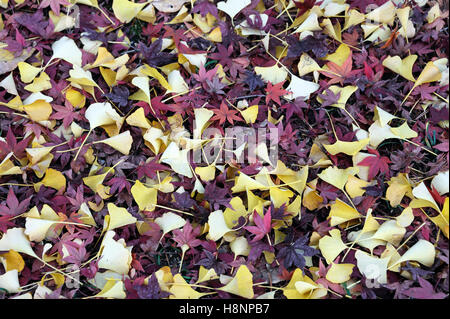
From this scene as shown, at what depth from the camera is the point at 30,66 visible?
3.51ft

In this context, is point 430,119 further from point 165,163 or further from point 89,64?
point 89,64

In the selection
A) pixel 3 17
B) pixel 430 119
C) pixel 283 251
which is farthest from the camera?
pixel 3 17

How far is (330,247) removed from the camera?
921 millimetres

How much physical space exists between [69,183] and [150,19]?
1.48ft

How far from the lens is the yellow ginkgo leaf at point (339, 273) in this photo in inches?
35.6

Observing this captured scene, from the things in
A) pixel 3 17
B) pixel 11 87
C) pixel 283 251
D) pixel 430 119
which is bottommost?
pixel 283 251

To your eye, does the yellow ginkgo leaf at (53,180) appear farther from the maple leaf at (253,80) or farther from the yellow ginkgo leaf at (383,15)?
the yellow ginkgo leaf at (383,15)

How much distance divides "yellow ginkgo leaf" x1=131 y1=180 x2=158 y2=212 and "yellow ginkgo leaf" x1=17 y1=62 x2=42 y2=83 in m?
0.38

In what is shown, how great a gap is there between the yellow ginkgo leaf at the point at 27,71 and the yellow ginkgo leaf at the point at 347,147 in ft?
2.33

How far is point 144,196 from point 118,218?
71 millimetres

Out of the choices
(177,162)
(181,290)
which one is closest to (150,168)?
(177,162)

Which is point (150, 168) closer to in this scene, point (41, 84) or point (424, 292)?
point (41, 84)

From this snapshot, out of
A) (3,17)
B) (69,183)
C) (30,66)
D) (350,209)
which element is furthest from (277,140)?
(3,17)

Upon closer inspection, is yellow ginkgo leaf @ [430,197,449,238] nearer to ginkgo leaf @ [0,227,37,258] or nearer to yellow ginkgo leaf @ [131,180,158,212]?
yellow ginkgo leaf @ [131,180,158,212]
